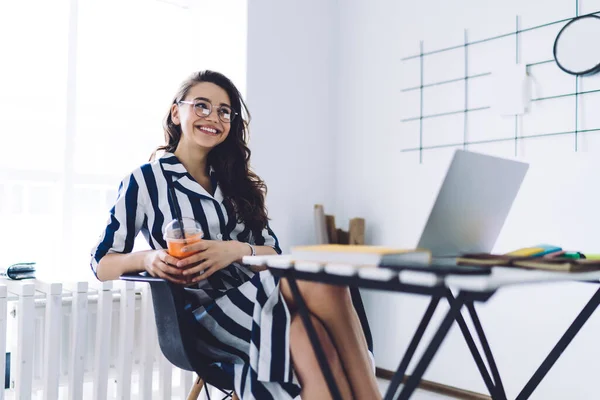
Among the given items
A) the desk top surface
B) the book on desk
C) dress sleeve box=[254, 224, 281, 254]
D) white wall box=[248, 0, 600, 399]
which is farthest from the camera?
white wall box=[248, 0, 600, 399]

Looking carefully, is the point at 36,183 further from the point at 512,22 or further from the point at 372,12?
the point at 512,22

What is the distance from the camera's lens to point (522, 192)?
8.61 feet

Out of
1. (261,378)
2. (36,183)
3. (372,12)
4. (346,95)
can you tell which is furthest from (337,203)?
(261,378)

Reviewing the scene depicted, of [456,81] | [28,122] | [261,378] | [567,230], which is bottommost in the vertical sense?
[261,378]

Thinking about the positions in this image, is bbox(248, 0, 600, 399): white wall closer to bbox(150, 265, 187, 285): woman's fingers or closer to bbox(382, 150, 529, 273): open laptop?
bbox(382, 150, 529, 273): open laptop

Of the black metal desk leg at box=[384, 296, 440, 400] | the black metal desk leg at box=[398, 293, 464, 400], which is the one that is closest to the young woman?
the black metal desk leg at box=[384, 296, 440, 400]

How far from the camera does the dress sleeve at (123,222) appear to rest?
1.76 metres

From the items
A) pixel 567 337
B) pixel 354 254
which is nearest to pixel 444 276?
pixel 354 254

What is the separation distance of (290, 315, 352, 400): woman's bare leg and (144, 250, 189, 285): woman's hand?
37cm

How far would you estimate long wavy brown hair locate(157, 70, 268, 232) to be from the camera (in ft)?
6.32

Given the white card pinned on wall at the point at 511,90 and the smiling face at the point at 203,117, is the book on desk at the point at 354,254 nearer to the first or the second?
the smiling face at the point at 203,117

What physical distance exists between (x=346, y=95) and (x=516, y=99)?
1.12 meters

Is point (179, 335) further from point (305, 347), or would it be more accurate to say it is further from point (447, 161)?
point (447, 161)

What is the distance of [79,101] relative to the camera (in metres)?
2.84
